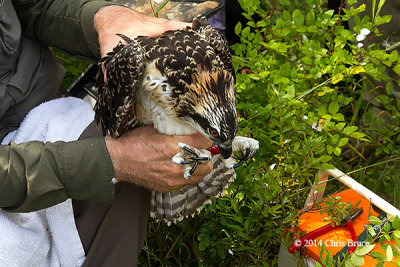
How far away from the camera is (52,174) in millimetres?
2018

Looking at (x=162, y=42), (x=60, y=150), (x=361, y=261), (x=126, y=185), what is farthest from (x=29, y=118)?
(x=361, y=261)

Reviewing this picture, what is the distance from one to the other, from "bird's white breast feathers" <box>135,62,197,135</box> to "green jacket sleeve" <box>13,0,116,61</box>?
72 centimetres

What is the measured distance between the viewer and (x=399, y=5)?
3113 mm

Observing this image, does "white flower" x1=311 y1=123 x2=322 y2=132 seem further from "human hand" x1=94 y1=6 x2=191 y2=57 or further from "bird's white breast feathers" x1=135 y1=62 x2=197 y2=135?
"human hand" x1=94 y1=6 x2=191 y2=57

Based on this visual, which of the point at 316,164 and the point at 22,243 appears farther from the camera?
the point at 316,164

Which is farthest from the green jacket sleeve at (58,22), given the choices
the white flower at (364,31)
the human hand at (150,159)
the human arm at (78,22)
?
the white flower at (364,31)

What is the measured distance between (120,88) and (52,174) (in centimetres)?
47

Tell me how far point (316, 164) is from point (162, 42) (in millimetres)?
959

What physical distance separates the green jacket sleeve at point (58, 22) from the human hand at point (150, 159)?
2.63 ft

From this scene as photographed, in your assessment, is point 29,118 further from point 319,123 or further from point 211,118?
point 319,123

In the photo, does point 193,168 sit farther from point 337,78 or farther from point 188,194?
point 337,78

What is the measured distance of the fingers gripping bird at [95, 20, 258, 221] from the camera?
1.88 metres

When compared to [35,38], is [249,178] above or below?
below

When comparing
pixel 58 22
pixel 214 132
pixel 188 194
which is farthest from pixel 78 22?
pixel 214 132
